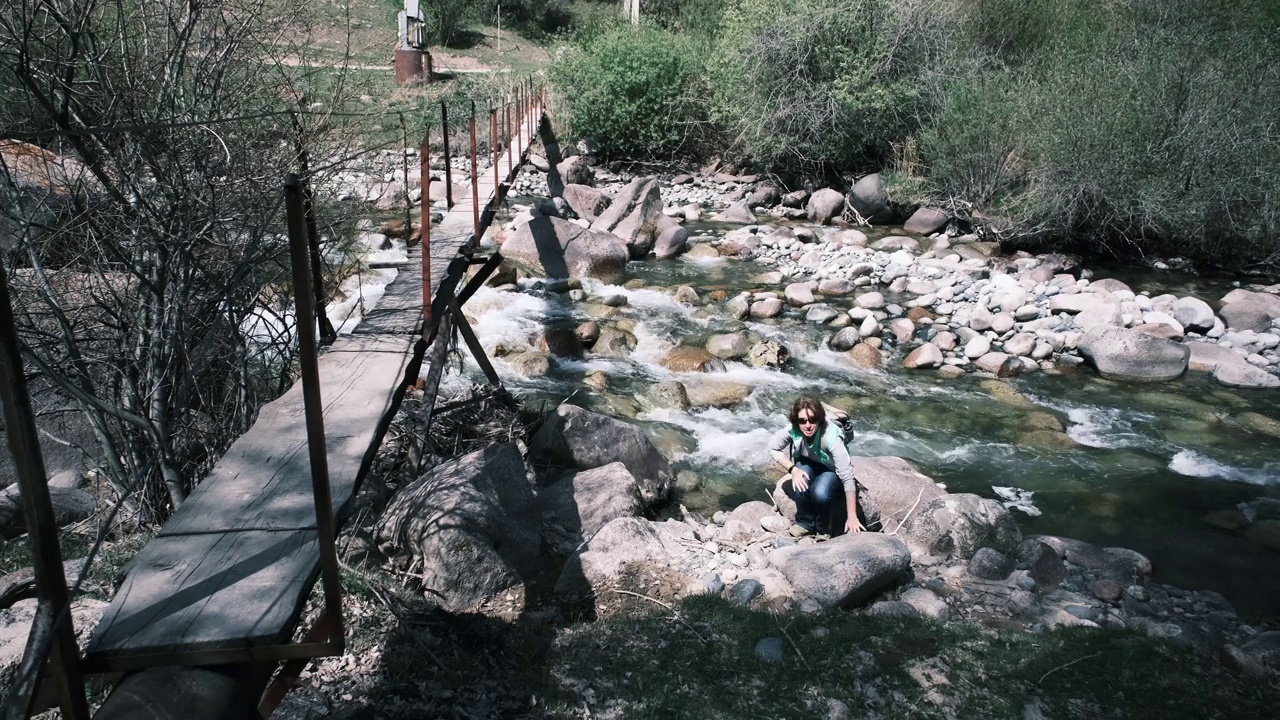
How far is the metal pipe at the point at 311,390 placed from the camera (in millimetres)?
2062

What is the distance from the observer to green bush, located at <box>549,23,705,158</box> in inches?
719

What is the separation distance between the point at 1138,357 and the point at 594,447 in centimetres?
633

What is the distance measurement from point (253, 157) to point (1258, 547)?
271 inches

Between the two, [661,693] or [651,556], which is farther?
[651,556]

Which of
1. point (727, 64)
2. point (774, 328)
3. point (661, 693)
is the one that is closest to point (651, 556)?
point (661, 693)

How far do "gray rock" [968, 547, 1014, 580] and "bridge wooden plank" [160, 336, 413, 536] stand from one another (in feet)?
11.1

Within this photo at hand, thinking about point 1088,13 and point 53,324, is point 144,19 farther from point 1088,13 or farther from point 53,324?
point 1088,13

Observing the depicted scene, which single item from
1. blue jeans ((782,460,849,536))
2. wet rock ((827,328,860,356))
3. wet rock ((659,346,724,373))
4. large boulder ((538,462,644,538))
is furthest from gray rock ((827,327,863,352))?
large boulder ((538,462,644,538))

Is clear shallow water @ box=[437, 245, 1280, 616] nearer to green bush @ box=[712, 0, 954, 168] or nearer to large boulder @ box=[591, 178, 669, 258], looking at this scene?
large boulder @ box=[591, 178, 669, 258]

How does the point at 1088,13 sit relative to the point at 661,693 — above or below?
above

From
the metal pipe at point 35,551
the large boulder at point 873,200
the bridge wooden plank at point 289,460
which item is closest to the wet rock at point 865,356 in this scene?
the bridge wooden plank at point 289,460

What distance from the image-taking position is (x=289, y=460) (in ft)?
10.6

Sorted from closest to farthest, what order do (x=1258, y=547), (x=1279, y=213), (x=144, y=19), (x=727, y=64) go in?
(x=144, y=19) → (x=1258, y=547) → (x=1279, y=213) → (x=727, y=64)

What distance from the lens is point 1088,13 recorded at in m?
15.8
